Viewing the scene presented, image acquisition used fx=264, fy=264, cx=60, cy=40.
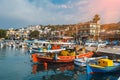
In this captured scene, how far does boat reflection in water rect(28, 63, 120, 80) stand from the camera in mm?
35688

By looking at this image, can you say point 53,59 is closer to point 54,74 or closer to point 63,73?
point 63,73

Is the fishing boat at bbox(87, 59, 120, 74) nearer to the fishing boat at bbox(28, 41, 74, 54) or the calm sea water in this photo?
the calm sea water

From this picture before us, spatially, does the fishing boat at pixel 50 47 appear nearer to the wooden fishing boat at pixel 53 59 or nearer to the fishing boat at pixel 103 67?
the wooden fishing boat at pixel 53 59

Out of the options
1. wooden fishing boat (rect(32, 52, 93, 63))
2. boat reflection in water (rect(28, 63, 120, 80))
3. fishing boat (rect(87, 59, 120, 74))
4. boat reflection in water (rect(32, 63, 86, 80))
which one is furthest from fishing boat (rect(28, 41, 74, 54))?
fishing boat (rect(87, 59, 120, 74))

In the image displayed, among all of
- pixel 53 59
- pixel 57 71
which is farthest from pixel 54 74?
pixel 53 59

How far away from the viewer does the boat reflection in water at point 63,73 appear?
1405 inches

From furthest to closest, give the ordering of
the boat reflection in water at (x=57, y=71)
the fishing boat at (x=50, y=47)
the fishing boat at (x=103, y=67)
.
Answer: the fishing boat at (x=50, y=47), the boat reflection in water at (x=57, y=71), the fishing boat at (x=103, y=67)

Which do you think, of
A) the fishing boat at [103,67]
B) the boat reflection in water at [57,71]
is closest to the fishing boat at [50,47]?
the boat reflection in water at [57,71]

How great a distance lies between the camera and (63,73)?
39500 mm

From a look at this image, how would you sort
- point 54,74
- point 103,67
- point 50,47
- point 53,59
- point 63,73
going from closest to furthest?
point 103,67 < point 54,74 < point 63,73 < point 53,59 < point 50,47

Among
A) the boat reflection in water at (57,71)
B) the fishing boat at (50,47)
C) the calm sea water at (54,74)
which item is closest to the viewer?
the calm sea water at (54,74)

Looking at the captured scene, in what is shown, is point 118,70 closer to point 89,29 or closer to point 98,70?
point 98,70

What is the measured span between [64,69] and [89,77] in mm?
8477

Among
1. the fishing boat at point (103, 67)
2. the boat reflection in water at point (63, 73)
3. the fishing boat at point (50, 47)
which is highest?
the fishing boat at point (50, 47)
